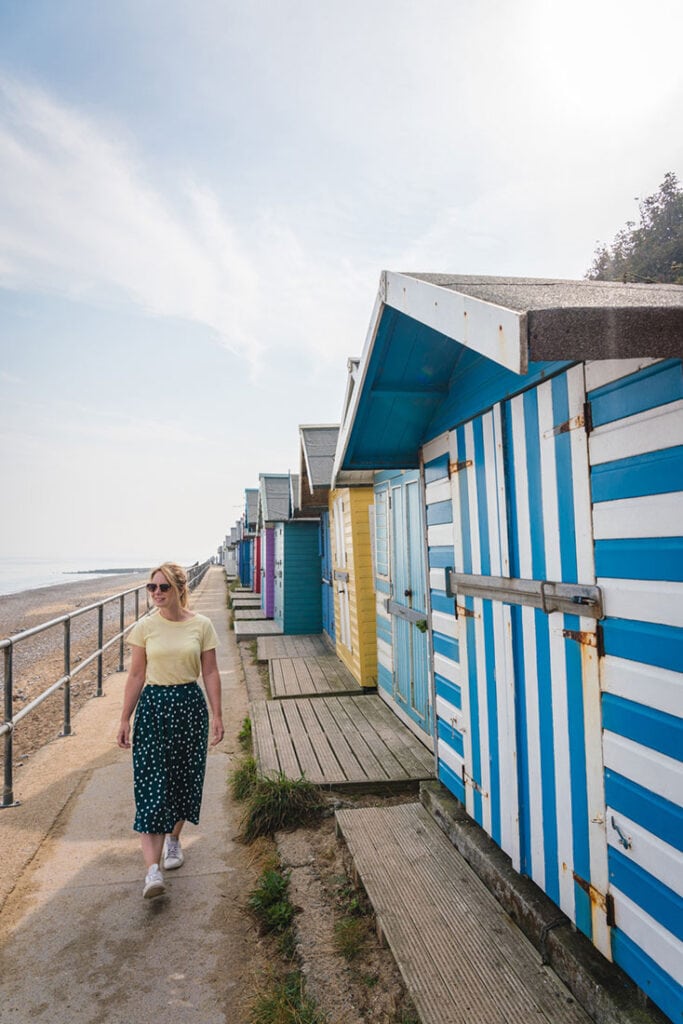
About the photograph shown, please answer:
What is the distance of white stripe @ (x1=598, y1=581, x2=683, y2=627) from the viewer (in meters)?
1.81

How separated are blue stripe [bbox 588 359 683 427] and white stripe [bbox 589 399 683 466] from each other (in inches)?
0.9

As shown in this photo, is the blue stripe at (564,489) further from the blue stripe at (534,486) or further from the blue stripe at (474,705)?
the blue stripe at (474,705)

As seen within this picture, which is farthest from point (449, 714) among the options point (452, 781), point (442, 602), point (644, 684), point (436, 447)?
point (644, 684)

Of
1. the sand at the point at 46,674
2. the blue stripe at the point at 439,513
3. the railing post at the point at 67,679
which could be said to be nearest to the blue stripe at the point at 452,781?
the blue stripe at the point at 439,513

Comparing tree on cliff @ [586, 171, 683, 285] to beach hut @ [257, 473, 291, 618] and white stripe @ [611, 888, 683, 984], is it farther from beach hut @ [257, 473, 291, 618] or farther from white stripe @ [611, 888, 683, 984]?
white stripe @ [611, 888, 683, 984]

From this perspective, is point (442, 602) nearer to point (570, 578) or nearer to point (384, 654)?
point (570, 578)

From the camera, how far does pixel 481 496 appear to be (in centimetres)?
320

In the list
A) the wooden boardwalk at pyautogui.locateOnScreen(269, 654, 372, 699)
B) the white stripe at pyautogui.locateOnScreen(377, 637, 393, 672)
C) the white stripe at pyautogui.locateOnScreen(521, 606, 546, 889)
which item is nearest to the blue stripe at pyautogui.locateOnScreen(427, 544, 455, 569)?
the white stripe at pyautogui.locateOnScreen(521, 606, 546, 889)

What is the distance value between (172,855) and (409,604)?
268cm

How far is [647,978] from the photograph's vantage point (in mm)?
1957

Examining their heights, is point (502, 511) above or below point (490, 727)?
above

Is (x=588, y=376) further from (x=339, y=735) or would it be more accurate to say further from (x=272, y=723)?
(x=272, y=723)

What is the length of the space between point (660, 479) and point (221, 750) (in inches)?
201

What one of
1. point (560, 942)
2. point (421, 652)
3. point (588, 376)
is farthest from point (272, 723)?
point (588, 376)
